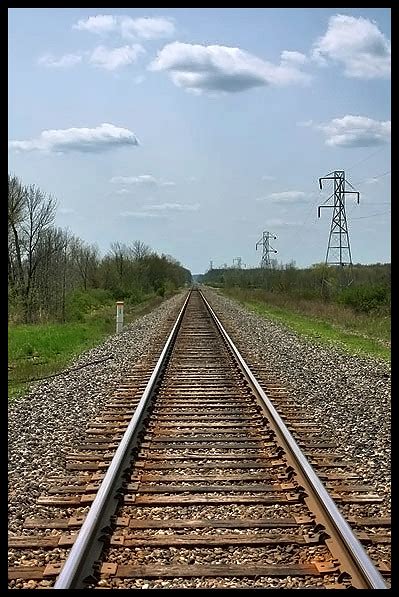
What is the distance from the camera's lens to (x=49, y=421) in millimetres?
7809

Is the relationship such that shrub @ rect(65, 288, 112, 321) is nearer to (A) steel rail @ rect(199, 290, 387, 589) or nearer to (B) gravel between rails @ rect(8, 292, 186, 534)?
(B) gravel between rails @ rect(8, 292, 186, 534)

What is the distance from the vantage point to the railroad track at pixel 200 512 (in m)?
3.66

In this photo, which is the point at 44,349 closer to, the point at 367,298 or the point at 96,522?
the point at 96,522

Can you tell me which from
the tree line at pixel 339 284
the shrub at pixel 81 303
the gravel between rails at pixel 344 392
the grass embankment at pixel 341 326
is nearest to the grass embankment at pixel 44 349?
the gravel between rails at pixel 344 392

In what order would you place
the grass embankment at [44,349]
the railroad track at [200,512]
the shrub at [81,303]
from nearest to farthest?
1. the railroad track at [200,512]
2. the grass embankment at [44,349]
3. the shrub at [81,303]

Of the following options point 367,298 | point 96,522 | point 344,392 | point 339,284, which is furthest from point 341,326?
point 96,522

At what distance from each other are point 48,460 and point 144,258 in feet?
193

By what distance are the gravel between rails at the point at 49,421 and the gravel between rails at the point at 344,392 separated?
249 centimetres

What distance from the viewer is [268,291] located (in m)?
48.5

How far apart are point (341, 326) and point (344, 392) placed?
14602 millimetres

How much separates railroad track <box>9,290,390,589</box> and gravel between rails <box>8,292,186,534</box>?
0.53 ft

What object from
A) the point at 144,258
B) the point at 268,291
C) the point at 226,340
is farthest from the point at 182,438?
the point at 144,258

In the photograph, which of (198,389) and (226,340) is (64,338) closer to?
(226,340)

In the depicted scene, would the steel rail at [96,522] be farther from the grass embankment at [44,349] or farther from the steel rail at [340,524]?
the grass embankment at [44,349]
